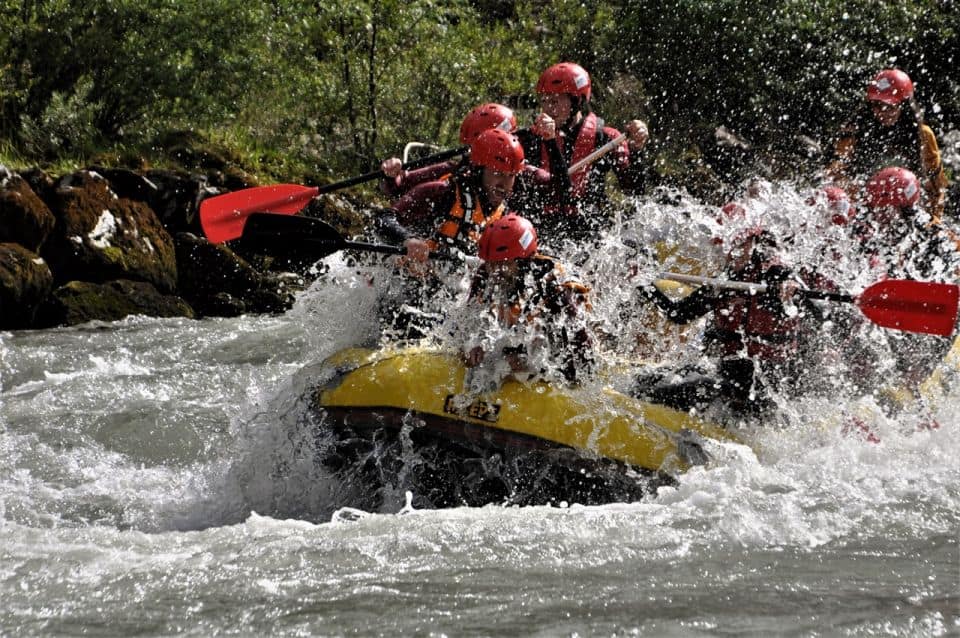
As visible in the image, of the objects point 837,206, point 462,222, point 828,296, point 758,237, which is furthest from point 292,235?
point 837,206

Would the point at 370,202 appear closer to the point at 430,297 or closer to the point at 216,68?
the point at 216,68

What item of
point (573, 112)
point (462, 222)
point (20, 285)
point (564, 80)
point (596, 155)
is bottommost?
point (20, 285)

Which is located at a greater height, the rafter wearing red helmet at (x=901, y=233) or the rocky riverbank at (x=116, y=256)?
the rafter wearing red helmet at (x=901, y=233)

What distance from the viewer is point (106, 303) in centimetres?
800

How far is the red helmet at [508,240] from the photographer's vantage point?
4.40 meters

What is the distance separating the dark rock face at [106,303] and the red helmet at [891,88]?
5.45 metres

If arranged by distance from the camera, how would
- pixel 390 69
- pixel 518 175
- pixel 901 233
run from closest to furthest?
1. pixel 901 233
2. pixel 518 175
3. pixel 390 69

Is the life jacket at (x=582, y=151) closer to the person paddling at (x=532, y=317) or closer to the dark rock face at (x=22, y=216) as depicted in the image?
the person paddling at (x=532, y=317)

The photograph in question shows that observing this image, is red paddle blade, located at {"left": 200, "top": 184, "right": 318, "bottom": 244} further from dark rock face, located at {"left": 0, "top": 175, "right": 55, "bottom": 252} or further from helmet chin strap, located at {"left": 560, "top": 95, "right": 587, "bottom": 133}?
dark rock face, located at {"left": 0, "top": 175, "right": 55, "bottom": 252}

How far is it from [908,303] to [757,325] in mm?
651

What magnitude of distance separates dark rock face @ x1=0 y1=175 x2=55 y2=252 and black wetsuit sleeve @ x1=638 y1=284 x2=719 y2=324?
4877 mm

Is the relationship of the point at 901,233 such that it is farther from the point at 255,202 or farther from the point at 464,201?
the point at 255,202

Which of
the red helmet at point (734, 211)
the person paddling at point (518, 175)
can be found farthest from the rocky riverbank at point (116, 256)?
the red helmet at point (734, 211)

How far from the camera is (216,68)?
1045cm
